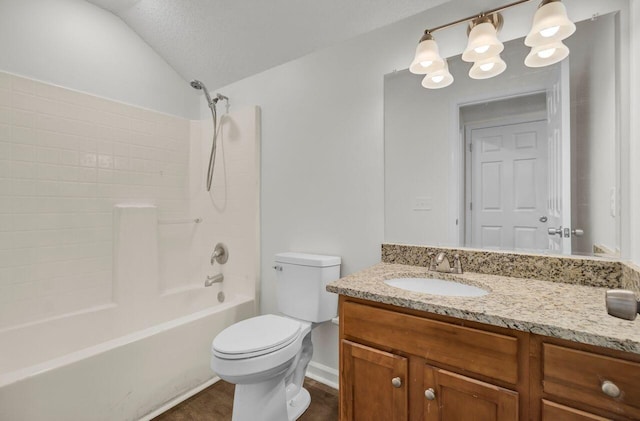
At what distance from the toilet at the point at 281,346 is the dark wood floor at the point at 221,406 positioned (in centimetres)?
7

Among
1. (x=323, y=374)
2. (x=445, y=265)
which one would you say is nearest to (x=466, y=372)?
(x=445, y=265)

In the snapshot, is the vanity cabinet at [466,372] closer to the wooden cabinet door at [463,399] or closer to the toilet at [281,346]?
the wooden cabinet door at [463,399]

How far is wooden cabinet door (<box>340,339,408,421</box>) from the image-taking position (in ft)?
3.32

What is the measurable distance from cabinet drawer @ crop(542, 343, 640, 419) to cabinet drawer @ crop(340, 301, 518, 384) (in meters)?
0.08

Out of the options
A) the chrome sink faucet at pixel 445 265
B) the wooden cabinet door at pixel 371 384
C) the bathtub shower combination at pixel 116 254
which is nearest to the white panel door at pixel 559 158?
the chrome sink faucet at pixel 445 265

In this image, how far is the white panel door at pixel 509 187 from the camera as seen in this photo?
1266mm

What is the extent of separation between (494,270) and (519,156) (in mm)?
523

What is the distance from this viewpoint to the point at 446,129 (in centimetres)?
152

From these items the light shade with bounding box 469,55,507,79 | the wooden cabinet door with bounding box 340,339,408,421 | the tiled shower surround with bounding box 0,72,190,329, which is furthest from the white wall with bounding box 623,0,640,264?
the tiled shower surround with bounding box 0,72,190,329

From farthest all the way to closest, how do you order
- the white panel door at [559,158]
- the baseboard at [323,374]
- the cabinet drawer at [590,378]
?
the baseboard at [323,374] < the white panel door at [559,158] < the cabinet drawer at [590,378]

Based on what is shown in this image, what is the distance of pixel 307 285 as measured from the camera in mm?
1714

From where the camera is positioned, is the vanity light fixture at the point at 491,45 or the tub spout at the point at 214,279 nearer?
the vanity light fixture at the point at 491,45

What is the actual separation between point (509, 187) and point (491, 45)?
0.63 meters

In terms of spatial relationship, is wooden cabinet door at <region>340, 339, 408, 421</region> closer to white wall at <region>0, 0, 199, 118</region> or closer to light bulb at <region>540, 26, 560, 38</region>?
light bulb at <region>540, 26, 560, 38</region>
